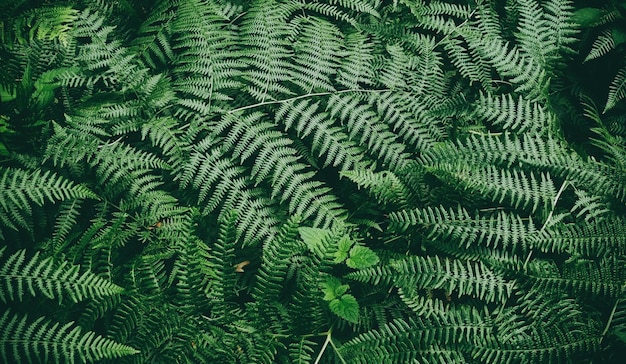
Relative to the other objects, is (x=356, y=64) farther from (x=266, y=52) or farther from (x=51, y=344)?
(x=51, y=344)

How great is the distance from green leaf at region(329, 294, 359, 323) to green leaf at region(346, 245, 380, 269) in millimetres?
168

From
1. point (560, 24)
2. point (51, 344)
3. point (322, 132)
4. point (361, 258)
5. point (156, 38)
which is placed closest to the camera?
point (51, 344)

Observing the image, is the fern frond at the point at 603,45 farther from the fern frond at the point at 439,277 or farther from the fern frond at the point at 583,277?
the fern frond at the point at 439,277

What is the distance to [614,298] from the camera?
210 centimetres

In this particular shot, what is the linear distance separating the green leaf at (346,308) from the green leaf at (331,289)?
0.9 inches

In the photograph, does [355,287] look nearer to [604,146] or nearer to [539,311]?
[539,311]

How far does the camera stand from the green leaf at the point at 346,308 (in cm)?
209

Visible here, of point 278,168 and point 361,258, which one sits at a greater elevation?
point 278,168

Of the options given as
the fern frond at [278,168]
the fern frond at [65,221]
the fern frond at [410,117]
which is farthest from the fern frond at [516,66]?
the fern frond at [65,221]

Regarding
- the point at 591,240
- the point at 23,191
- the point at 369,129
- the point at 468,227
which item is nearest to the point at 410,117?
the point at 369,129

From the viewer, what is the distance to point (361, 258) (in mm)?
2223

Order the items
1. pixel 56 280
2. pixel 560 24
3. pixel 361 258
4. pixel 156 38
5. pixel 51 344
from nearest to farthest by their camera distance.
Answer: pixel 51 344, pixel 56 280, pixel 361 258, pixel 560 24, pixel 156 38

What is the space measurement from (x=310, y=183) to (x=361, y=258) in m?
0.54

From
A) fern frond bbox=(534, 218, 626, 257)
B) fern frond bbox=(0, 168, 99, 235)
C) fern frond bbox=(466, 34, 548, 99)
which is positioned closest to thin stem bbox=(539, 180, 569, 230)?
fern frond bbox=(534, 218, 626, 257)
